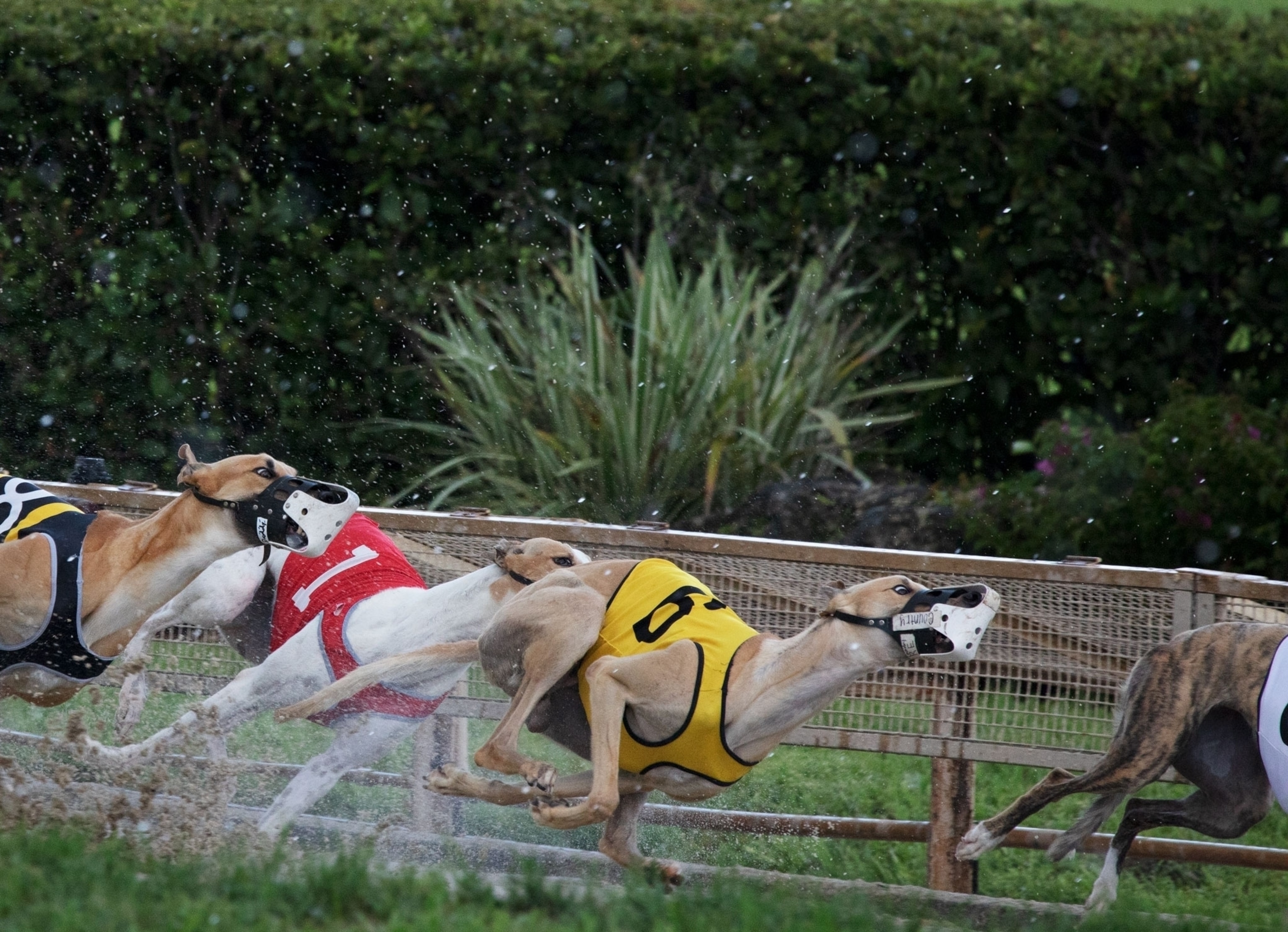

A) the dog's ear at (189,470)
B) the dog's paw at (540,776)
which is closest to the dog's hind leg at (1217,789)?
the dog's paw at (540,776)

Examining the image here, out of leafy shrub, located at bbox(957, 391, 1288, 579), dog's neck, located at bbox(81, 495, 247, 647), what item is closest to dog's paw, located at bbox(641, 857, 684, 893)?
dog's neck, located at bbox(81, 495, 247, 647)

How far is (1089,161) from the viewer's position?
7.00 meters

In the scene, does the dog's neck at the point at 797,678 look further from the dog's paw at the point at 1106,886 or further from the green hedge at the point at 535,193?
the green hedge at the point at 535,193

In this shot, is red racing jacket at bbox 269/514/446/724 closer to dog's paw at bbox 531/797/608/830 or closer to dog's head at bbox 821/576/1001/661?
dog's paw at bbox 531/797/608/830

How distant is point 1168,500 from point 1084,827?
91.6 inches

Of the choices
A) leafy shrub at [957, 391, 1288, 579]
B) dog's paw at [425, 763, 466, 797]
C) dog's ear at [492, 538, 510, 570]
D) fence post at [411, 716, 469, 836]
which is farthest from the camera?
leafy shrub at [957, 391, 1288, 579]

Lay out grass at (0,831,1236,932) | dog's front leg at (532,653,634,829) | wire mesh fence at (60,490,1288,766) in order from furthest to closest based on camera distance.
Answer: wire mesh fence at (60,490,1288,766), dog's front leg at (532,653,634,829), grass at (0,831,1236,932)

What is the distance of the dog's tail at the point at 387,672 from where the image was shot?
11.6 ft

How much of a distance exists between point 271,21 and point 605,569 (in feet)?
15.3

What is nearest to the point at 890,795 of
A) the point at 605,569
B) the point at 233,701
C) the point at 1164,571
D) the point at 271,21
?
the point at 1164,571

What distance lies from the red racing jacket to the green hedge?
3.33 metres

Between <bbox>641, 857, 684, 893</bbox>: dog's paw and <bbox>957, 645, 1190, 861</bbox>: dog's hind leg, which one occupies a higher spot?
<bbox>957, 645, 1190, 861</bbox>: dog's hind leg

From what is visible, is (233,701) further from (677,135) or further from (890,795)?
(677,135)

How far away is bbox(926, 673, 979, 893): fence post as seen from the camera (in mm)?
4000
